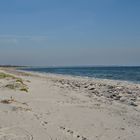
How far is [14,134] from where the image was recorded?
7.14 metres

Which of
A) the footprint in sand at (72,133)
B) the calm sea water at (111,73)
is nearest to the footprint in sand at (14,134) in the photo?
the footprint in sand at (72,133)

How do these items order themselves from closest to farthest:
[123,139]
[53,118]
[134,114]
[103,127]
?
[123,139]
[103,127]
[53,118]
[134,114]

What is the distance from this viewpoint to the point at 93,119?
9.23m

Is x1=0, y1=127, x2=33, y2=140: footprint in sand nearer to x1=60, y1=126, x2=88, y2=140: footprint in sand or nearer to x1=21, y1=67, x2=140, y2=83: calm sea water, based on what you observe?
x1=60, y1=126, x2=88, y2=140: footprint in sand

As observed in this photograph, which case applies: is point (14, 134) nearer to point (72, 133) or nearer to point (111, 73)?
point (72, 133)

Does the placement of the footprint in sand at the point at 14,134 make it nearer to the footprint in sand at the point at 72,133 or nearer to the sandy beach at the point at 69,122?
the sandy beach at the point at 69,122

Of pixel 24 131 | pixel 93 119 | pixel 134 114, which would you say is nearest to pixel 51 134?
pixel 24 131

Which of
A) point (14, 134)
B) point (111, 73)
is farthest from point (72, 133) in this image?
point (111, 73)

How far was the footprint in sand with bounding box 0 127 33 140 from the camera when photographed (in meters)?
6.86

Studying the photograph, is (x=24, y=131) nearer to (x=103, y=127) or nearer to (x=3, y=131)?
(x=3, y=131)

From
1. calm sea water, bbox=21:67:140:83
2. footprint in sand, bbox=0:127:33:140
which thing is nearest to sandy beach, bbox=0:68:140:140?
footprint in sand, bbox=0:127:33:140

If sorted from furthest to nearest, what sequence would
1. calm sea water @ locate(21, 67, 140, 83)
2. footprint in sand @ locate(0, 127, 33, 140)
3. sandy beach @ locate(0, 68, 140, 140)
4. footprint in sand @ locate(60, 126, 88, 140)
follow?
1. calm sea water @ locate(21, 67, 140, 83)
2. sandy beach @ locate(0, 68, 140, 140)
3. footprint in sand @ locate(60, 126, 88, 140)
4. footprint in sand @ locate(0, 127, 33, 140)

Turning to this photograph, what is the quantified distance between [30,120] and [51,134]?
157cm

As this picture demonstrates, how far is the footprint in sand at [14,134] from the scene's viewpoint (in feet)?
22.5
